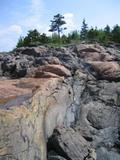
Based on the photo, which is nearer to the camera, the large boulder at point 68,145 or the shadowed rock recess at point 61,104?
the shadowed rock recess at point 61,104

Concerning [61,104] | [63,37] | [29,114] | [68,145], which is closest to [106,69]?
[61,104]

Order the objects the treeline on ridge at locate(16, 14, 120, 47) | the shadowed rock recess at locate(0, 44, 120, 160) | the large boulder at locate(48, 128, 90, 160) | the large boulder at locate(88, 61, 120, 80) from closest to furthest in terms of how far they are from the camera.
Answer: the shadowed rock recess at locate(0, 44, 120, 160)
the large boulder at locate(48, 128, 90, 160)
the large boulder at locate(88, 61, 120, 80)
the treeline on ridge at locate(16, 14, 120, 47)

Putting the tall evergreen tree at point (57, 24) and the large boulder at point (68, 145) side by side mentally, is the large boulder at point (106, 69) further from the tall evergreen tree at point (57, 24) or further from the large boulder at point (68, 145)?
the tall evergreen tree at point (57, 24)

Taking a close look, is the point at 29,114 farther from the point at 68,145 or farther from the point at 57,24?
the point at 57,24

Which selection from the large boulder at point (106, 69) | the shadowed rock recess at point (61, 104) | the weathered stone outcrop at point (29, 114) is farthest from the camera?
the large boulder at point (106, 69)

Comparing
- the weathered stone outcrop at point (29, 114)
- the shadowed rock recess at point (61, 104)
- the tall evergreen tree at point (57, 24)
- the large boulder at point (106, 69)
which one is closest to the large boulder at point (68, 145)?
the shadowed rock recess at point (61, 104)

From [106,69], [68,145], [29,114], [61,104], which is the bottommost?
[68,145]

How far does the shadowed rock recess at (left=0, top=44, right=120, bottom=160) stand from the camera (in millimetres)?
8609

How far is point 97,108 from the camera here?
43.2 ft

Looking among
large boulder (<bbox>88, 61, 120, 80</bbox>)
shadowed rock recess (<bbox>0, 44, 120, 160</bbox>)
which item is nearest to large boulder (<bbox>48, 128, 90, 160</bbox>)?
shadowed rock recess (<bbox>0, 44, 120, 160</bbox>)

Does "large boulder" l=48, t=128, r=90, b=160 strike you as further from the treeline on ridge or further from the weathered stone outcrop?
the treeline on ridge

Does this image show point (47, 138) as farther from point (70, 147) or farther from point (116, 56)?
point (116, 56)

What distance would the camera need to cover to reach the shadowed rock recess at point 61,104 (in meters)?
8.61

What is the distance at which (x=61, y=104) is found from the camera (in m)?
11.4
